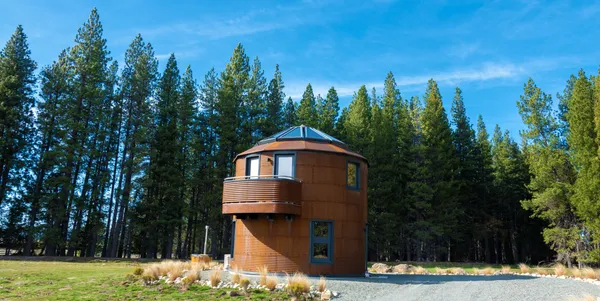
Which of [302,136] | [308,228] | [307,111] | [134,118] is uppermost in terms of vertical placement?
[307,111]

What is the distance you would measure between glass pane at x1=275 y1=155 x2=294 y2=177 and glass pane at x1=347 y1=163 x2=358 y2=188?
2.70 meters

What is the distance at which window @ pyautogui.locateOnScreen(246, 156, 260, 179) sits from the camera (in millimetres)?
17859

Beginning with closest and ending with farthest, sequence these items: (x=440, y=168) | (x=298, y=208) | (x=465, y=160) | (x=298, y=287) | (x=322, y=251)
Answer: (x=298, y=287) → (x=298, y=208) → (x=322, y=251) → (x=440, y=168) → (x=465, y=160)

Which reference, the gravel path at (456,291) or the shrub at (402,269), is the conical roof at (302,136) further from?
the shrub at (402,269)

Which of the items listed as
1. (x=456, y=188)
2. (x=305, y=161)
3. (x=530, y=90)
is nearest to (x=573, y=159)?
(x=530, y=90)

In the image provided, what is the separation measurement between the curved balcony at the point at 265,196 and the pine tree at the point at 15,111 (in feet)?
81.7

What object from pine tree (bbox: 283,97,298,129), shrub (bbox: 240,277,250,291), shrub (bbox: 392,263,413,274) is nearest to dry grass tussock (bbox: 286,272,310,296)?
shrub (bbox: 240,277,250,291)

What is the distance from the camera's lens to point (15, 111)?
32.2m

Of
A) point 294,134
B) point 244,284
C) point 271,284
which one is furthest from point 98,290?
point 294,134

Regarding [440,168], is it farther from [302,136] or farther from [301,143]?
[301,143]

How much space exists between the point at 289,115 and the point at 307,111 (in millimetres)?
3289

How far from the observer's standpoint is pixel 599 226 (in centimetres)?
2516

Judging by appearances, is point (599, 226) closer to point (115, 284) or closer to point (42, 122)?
point (115, 284)

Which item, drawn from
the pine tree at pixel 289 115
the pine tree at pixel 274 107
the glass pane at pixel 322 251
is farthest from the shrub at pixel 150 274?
the pine tree at pixel 289 115
